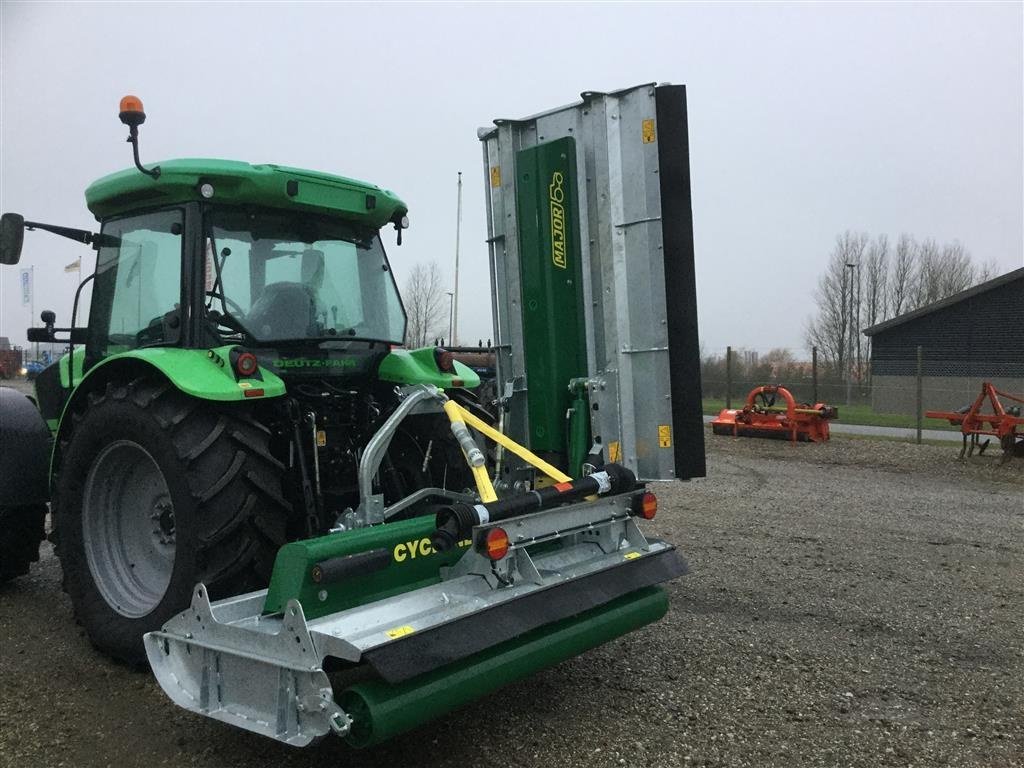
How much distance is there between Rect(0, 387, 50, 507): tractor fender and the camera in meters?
4.53

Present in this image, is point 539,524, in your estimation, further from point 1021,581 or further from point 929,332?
point 929,332

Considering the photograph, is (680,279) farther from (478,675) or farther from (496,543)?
(478,675)

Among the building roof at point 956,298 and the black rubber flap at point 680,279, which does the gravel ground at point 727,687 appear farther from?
the building roof at point 956,298

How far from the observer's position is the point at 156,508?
3777 mm

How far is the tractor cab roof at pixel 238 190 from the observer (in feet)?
12.6

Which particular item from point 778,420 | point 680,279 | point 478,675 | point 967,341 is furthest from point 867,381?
point 478,675

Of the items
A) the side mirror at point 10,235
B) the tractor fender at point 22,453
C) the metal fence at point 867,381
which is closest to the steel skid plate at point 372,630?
the tractor fender at point 22,453

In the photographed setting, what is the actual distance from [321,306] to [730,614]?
287 cm

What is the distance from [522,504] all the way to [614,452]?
89 centimetres

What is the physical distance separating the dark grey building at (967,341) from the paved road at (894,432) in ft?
15.6

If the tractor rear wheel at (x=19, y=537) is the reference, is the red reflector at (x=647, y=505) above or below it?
above

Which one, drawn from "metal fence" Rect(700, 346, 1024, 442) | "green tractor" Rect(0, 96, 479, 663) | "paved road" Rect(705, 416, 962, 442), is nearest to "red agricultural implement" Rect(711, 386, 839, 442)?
"paved road" Rect(705, 416, 962, 442)

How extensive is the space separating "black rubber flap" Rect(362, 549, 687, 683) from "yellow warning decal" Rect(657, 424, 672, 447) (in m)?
0.50

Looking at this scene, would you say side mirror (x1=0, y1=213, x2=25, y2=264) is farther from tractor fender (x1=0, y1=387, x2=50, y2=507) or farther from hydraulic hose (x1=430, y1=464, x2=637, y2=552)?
hydraulic hose (x1=430, y1=464, x2=637, y2=552)
